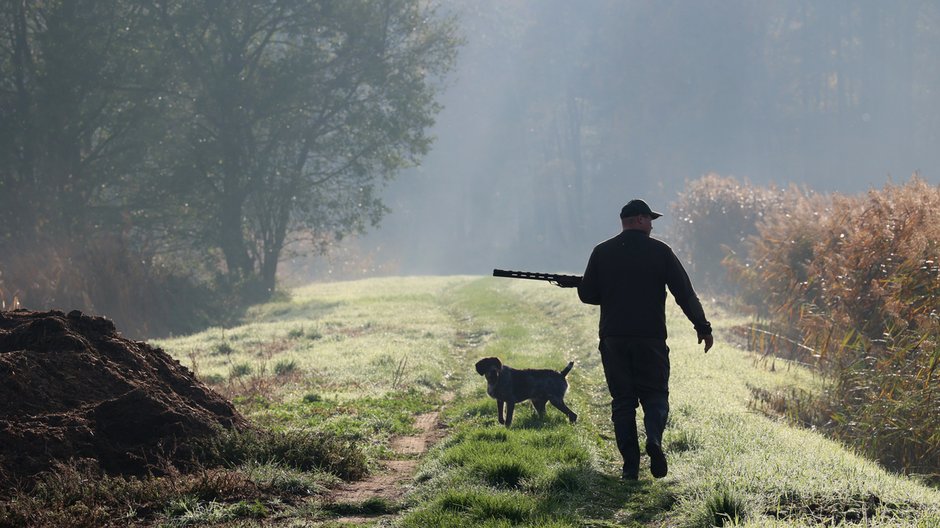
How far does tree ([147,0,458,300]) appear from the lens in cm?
3859

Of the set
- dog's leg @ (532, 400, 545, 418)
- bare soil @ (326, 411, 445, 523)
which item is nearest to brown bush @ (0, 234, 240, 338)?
bare soil @ (326, 411, 445, 523)

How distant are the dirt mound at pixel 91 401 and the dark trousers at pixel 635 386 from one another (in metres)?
4.16

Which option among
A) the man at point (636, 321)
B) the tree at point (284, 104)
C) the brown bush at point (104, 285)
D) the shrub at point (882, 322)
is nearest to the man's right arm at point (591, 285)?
the man at point (636, 321)

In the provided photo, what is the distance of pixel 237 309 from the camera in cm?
3756

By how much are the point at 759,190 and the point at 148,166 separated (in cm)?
2817

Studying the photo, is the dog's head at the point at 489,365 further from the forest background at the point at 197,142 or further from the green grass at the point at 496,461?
the forest background at the point at 197,142

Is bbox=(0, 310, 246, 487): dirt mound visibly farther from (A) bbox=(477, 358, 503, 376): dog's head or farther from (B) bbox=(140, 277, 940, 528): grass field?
(A) bbox=(477, 358, 503, 376): dog's head

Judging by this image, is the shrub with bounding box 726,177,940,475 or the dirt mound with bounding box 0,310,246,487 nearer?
the dirt mound with bounding box 0,310,246,487

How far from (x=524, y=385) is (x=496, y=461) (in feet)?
10.9

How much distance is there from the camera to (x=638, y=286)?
29.2 feet

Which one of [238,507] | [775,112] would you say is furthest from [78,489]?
[775,112]

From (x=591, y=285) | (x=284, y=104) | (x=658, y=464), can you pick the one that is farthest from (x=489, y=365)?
(x=284, y=104)

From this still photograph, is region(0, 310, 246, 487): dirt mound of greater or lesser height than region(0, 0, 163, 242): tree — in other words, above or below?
below

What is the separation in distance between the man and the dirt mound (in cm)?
419
